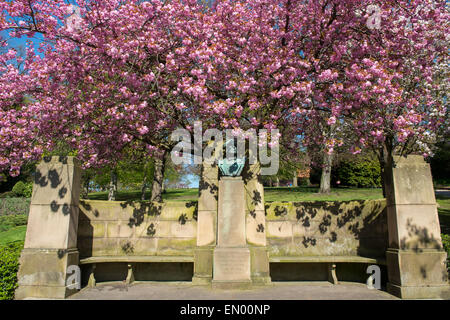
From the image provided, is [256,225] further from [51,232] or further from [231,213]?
[51,232]

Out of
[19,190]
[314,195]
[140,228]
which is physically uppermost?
[19,190]

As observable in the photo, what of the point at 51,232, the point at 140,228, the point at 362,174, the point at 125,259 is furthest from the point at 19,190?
the point at 362,174

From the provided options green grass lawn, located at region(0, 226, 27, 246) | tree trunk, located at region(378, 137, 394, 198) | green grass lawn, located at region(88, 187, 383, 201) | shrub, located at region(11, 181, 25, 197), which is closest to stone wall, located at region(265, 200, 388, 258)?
tree trunk, located at region(378, 137, 394, 198)

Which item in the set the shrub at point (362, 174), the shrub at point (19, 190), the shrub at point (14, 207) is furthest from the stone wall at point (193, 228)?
the shrub at point (19, 190)

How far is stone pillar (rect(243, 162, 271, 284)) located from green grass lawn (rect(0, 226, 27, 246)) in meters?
10.6

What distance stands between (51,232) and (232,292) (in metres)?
4.27

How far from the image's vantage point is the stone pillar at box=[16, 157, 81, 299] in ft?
21.3

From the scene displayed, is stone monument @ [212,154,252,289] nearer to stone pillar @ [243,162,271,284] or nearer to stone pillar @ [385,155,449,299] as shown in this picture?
stone pillar @ [243,162,271,284]

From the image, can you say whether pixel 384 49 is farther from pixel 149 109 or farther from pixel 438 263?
pixel 149 109

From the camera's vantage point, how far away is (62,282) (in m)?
6.48

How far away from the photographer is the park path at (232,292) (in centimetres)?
640

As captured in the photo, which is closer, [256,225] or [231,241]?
[231,241]

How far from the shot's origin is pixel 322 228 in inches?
321

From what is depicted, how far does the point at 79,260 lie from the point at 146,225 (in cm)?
177
